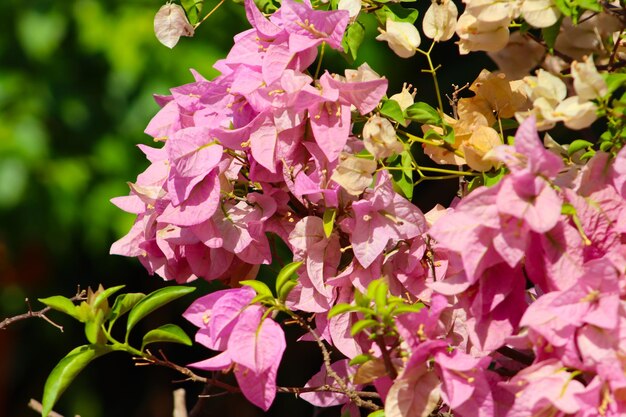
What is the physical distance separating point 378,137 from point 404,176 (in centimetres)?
8

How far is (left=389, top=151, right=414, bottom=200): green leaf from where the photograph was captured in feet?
2.56

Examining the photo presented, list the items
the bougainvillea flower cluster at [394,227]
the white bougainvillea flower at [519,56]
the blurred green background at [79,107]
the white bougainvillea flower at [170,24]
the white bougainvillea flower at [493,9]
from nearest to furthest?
the bougainvillea flower cluster at [394,227]
the white bougainvillea flower at [493,9]
the white bougainvillea flower at [170,24]
the white bougainvillea flower at [519,56]
the blurred green background at [79,107]

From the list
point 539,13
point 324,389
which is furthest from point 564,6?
point 324,389

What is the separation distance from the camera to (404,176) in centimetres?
79

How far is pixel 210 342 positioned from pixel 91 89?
149cm

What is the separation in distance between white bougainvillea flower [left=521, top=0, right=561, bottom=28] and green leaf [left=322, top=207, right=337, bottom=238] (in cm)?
21

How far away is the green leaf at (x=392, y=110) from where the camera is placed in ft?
2.49

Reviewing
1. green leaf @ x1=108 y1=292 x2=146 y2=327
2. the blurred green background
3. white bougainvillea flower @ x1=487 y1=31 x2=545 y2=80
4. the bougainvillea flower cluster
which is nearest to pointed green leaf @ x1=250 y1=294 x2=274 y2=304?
the bougainvillea flower cluster

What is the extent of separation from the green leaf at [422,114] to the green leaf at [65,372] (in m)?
0.31

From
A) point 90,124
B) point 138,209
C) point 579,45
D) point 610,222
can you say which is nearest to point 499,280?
point 610,222

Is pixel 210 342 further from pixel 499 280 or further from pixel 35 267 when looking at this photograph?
pixel 35 267

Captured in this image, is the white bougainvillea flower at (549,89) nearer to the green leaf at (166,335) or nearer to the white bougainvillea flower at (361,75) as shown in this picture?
the white bougainvillea flower at (361,75)

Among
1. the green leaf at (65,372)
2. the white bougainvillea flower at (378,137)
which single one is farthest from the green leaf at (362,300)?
the green leaf at (65,372)

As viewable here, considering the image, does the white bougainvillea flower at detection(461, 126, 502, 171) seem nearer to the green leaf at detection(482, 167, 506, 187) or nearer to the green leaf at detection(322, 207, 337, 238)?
the green leaf at detection(482, 167, 506, 187)
